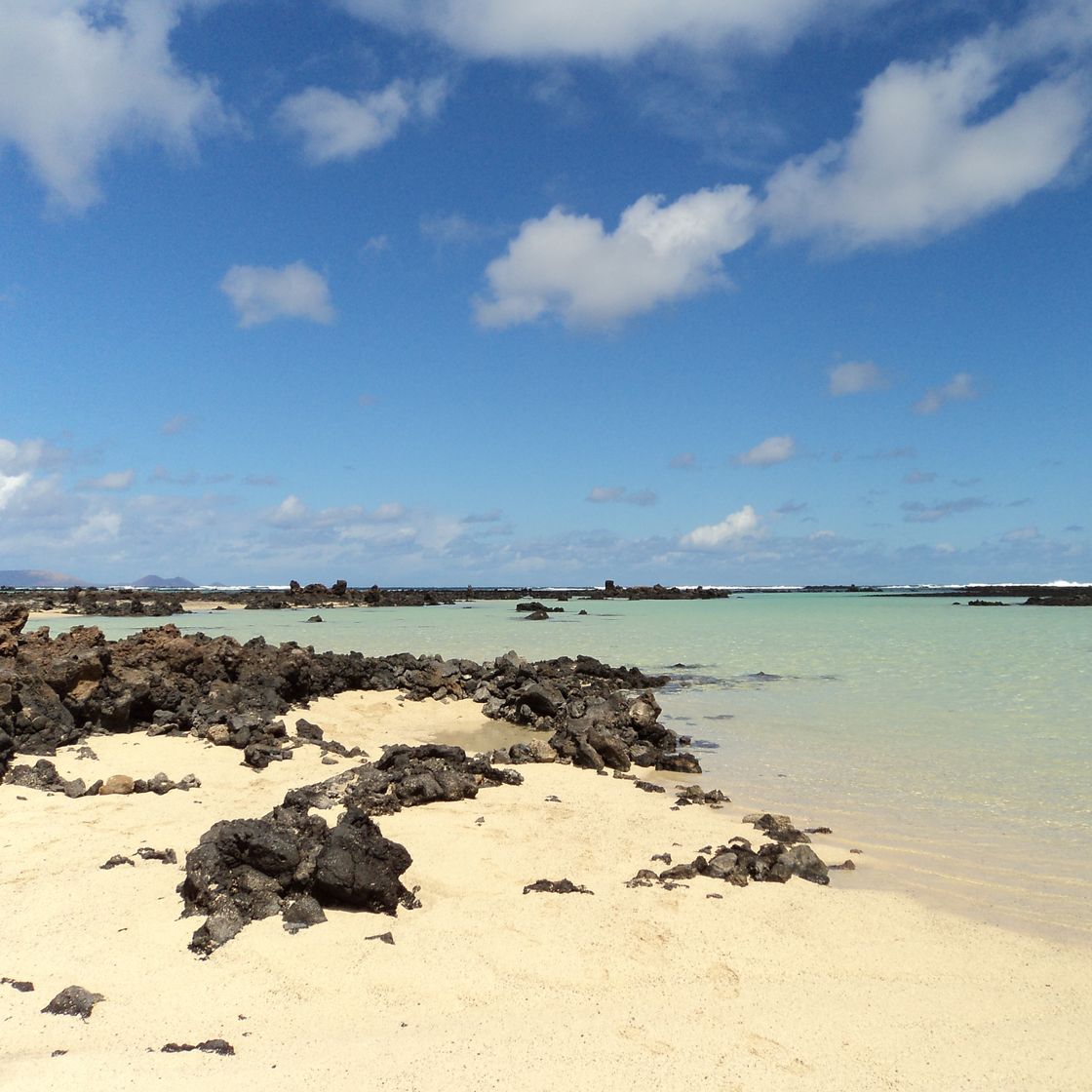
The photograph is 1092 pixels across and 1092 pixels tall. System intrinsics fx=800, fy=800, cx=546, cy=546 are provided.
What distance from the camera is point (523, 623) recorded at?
50.8 meters

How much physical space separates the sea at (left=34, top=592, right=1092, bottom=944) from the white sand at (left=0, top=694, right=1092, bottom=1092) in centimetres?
109

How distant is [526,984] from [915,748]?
402 inches

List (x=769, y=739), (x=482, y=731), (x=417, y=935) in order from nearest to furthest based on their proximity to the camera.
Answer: (x=417, y=935) → (x=769, y=739) → (x=482, y=731)


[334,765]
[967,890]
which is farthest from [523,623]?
[967,890]

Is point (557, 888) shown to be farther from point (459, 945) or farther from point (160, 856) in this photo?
point (160, 856)

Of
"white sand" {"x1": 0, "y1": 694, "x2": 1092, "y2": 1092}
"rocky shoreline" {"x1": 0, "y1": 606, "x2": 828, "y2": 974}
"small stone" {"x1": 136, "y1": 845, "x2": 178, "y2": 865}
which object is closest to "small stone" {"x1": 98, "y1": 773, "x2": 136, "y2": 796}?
"rocky shoreline" {"x1": 0, "y1": 606, "x2": 828, "y2": 974}

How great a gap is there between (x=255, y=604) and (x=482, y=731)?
218 feet

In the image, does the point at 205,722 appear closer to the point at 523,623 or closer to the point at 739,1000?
the point at 739,1000

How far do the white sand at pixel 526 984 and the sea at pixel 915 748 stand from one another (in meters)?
1.09

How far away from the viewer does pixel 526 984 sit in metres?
5.33

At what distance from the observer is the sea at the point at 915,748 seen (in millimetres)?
7789

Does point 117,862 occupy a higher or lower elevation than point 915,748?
higher

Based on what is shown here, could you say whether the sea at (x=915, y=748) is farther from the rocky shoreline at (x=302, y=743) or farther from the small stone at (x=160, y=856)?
the small stone at (x=160, y=856)

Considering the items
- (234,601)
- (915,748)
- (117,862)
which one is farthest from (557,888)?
(234,601)
